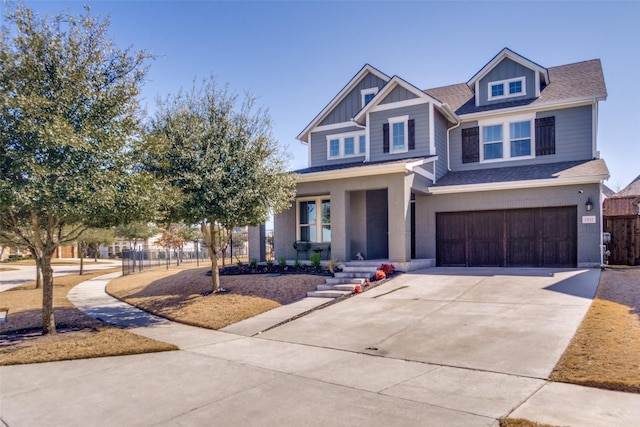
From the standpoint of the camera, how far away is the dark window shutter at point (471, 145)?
679 inches

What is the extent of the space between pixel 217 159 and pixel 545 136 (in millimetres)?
12432

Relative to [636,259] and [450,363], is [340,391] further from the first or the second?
[636,259]

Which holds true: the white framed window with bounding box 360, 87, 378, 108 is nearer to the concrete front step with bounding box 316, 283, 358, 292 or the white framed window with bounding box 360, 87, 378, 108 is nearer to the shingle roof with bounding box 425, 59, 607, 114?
the shingle roof with bounding box 425, 59, 607, 114

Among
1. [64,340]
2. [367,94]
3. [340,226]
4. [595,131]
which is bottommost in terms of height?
[64,340]

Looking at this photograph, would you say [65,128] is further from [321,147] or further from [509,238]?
[509,238]

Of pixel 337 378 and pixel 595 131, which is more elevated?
pixel 595 131


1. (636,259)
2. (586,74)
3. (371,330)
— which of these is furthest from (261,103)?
(636,259)

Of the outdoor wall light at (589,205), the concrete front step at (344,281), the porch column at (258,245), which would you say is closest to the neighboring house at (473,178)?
the outdoor wall light at (589,205)

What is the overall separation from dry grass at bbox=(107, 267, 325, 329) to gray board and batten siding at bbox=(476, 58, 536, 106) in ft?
35.3

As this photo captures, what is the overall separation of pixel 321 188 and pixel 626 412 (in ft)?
39.1

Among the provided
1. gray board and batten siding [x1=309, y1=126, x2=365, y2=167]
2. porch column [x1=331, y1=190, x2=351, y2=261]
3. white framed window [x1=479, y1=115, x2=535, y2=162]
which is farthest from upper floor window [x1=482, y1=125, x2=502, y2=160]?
porch column [x1=331, y1=190, x2=351, y2=261]

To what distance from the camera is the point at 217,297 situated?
12.4 meters

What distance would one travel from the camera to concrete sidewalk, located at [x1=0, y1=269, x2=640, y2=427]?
462 centimetres

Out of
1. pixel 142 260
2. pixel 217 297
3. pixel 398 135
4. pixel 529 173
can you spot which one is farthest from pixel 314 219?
pixel 142 260
